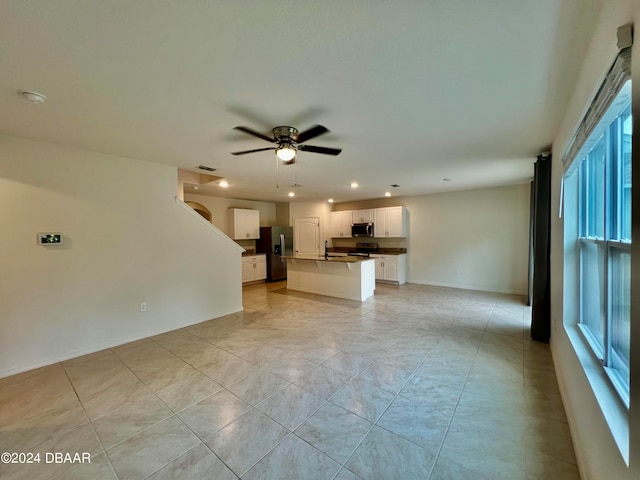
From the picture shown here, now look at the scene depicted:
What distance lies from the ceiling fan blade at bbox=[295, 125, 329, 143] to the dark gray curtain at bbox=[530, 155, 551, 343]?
3.01 meters

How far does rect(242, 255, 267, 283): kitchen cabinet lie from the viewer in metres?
7.43

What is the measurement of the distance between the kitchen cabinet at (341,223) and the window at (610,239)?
6.32 meters

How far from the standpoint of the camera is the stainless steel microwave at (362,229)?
25.6 feet

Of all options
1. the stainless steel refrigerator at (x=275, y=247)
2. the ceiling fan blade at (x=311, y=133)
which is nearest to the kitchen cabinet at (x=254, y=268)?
the stainless steel refrigerator at (x=275, y=247)

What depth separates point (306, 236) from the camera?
356 inches

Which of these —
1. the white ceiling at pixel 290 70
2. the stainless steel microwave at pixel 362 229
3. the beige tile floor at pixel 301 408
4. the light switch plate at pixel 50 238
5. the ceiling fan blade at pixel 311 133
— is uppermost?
the white ceiling at pixel 290 70

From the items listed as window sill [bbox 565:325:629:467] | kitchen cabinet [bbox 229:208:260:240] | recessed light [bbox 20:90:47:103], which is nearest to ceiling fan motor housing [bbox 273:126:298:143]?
recessed light [bbox 20:90:47:103]

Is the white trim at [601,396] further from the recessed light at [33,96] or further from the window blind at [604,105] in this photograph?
the recessed light at [33,96]

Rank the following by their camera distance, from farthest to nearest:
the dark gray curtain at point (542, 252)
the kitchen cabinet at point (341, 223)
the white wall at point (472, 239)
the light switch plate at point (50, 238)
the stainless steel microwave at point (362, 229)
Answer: the kitchen cabinet at point (341, 223) < the stainless steel microwave at point (362, 229) < the white wall at point (472, 239) < the dark gray curtain at point (542, 252) < the light switch plate at point (50, 238)

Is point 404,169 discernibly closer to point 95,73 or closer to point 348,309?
point 348,309

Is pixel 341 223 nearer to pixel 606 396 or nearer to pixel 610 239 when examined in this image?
pixel 610 239

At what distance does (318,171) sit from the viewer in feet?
14.7

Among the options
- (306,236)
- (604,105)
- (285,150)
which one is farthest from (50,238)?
(306,236)

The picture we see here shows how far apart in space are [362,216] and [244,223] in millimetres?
3531
